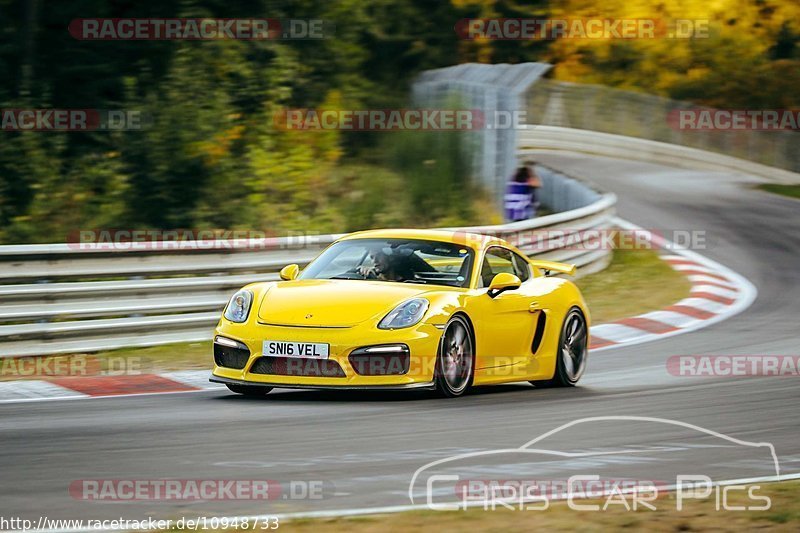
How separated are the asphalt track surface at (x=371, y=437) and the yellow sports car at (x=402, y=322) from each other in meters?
0.19

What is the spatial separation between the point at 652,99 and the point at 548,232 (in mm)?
27722

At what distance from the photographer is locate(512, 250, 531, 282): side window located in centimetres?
1093

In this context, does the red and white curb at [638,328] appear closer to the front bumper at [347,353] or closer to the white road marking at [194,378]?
the white road marking at [194,378]

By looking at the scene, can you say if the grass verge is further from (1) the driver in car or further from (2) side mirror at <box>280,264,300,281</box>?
(2) side mirror at <box>280,264,300,281</box>

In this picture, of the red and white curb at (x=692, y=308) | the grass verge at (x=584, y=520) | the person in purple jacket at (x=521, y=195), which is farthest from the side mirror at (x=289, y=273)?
the person in purple jacket at (x=521, y=195)

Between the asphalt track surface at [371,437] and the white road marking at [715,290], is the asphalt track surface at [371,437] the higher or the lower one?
the higher one

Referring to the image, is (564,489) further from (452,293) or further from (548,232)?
(548,232)

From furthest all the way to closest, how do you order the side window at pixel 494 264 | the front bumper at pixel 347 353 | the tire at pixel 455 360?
the side window at pixel 494 264 < the tire at pixel 455 360 < the front bumper at pixel 347 353

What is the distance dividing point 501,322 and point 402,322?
118 centimetres

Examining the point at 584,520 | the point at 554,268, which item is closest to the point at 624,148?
the point at 554,268

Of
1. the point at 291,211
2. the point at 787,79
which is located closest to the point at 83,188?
the point at 291,211

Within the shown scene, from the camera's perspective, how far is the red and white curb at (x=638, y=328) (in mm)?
9891

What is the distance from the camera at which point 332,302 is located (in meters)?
9.34

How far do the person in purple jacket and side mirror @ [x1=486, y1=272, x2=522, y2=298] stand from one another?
1131 centimetres
